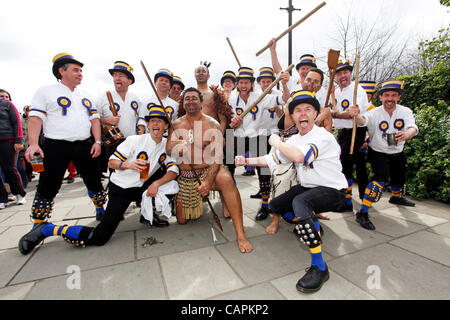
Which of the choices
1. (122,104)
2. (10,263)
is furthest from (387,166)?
(10,263)

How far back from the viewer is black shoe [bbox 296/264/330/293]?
1.82 m

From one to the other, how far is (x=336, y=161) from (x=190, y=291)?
6.39 ft

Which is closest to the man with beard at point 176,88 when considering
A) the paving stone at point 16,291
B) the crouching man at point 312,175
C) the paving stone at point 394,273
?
the crouching man at point 312,175

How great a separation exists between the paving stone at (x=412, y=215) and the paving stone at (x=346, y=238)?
877 millimetres

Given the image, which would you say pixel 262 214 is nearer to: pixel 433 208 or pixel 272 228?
pixel 272 228

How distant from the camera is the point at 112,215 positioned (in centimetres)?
276

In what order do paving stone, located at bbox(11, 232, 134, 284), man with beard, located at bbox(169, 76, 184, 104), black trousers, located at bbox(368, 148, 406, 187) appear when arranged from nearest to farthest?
paving stone, located at bbox(11, 232, 134, 284) < black trousers, located at bbox(368, 148, 406, 187) < man with beard, located at bbox(169, 76, 184, 104)

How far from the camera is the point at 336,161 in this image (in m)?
2.37

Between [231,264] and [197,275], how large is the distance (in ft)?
1.23

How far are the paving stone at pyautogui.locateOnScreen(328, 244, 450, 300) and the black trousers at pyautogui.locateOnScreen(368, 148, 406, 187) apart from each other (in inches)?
48.2

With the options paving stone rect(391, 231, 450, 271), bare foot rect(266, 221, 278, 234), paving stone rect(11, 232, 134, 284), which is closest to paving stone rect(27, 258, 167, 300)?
paving stone rect(11, 232, 134, 284)

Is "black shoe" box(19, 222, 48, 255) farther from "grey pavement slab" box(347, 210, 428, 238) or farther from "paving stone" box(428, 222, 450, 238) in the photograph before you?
"paving stone" box(428, 222, 450, 238)

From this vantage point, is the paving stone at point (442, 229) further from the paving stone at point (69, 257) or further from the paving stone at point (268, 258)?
the paving stone at point (69, 257)
